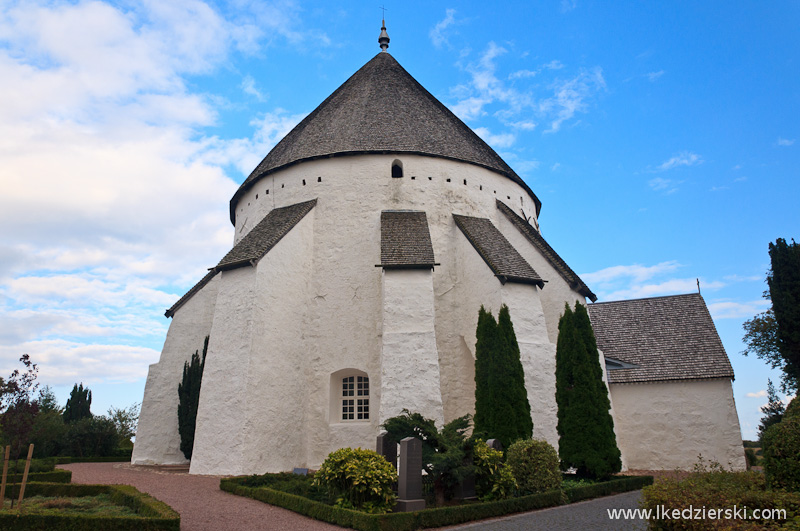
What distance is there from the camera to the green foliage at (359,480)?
8.11m

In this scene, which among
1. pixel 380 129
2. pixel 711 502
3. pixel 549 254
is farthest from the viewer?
pixel 549 254

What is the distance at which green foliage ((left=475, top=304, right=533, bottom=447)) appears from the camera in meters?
11.9

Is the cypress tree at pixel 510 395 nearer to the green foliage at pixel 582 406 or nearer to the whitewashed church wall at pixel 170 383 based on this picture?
the green foliage at pixel 582 406

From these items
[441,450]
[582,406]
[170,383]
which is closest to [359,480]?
[441,450]

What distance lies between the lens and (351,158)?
669 inches

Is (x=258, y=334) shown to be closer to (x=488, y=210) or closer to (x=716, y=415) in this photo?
(x=488, y=210)

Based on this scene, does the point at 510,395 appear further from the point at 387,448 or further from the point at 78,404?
the point at 78,404

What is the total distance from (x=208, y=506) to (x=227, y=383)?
465 cm

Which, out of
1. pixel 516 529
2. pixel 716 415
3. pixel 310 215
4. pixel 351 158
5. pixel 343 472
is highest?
pixel 351 158

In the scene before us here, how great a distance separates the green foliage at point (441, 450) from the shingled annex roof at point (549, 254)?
7982 mm

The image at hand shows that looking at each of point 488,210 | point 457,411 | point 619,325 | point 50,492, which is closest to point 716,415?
point 619,325

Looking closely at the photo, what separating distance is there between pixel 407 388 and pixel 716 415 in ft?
34.5

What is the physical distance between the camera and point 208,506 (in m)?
9.03

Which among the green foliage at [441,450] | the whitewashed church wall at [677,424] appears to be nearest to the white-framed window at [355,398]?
the green foliage at [441,450]
